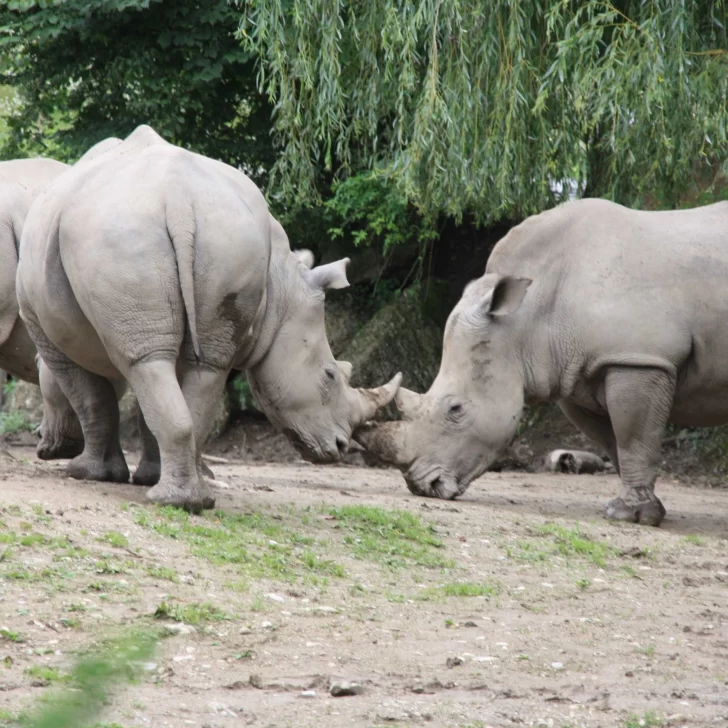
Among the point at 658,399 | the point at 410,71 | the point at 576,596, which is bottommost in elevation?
the point at 576,596

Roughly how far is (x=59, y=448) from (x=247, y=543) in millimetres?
2976

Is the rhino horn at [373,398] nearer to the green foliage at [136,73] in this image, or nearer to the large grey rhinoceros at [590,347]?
the large grey rhinoceros at [590,347]

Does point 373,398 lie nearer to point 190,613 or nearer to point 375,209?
point 190,613

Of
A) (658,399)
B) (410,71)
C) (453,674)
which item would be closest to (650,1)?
(410,71)

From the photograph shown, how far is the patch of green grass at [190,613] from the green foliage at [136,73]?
9860 mm

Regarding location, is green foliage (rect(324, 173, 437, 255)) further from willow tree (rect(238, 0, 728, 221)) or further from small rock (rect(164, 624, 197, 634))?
small rock (rect(164, 624, 197, 634))

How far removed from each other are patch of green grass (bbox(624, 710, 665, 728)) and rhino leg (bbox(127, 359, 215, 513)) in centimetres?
313

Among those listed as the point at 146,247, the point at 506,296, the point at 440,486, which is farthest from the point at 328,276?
the point at 440,486

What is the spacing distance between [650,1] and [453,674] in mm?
5825

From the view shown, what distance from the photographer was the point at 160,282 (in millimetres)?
6117

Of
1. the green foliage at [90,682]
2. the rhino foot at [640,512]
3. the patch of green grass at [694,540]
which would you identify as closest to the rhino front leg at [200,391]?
the patch of green grass at [694,540]

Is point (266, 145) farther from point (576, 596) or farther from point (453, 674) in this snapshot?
point (453, 674)

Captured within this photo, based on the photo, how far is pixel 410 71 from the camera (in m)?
9.43

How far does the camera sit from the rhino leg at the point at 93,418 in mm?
7508
